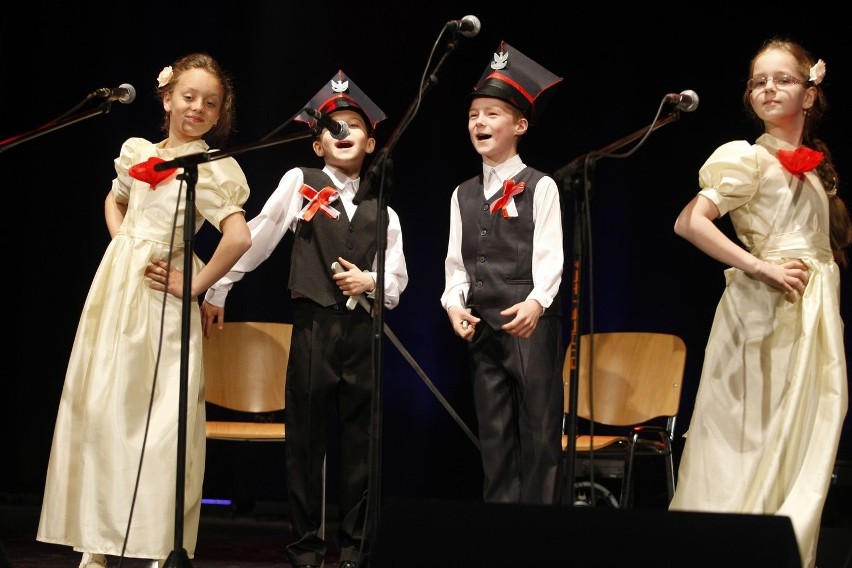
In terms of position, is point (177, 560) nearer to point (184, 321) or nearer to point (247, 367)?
point (184, 321)

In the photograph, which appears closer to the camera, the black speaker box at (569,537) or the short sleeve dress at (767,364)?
the black speaker box at (569,537)

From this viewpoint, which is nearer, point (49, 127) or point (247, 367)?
point (49, 127)

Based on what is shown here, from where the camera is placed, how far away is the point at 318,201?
3561 millimetres

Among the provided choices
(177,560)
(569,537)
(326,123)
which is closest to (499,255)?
(326,123)

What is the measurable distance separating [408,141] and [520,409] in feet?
6.76

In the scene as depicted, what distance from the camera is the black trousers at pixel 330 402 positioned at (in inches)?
135

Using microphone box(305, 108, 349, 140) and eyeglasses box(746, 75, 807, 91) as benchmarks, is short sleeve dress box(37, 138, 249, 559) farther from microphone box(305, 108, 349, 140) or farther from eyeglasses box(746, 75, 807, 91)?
eyeglasses box(746, 75, 807, 91)

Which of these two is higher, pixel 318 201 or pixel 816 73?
pixel 816 73

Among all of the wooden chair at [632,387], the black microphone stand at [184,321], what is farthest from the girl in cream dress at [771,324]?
the black microphone stand at [184,321]

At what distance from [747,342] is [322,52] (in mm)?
2798

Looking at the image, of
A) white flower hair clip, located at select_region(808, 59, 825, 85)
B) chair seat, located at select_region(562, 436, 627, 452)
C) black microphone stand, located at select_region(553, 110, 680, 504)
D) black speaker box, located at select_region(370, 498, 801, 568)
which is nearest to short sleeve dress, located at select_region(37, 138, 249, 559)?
black microphone stand, located at select_region(553, 110, 680, 504)

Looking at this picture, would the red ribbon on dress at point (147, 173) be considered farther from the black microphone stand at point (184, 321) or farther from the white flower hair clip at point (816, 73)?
the white flower hair clip at point (816, 73)

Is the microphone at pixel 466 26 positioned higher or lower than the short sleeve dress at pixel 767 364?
higher

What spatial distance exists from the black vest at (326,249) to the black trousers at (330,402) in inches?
2.2
